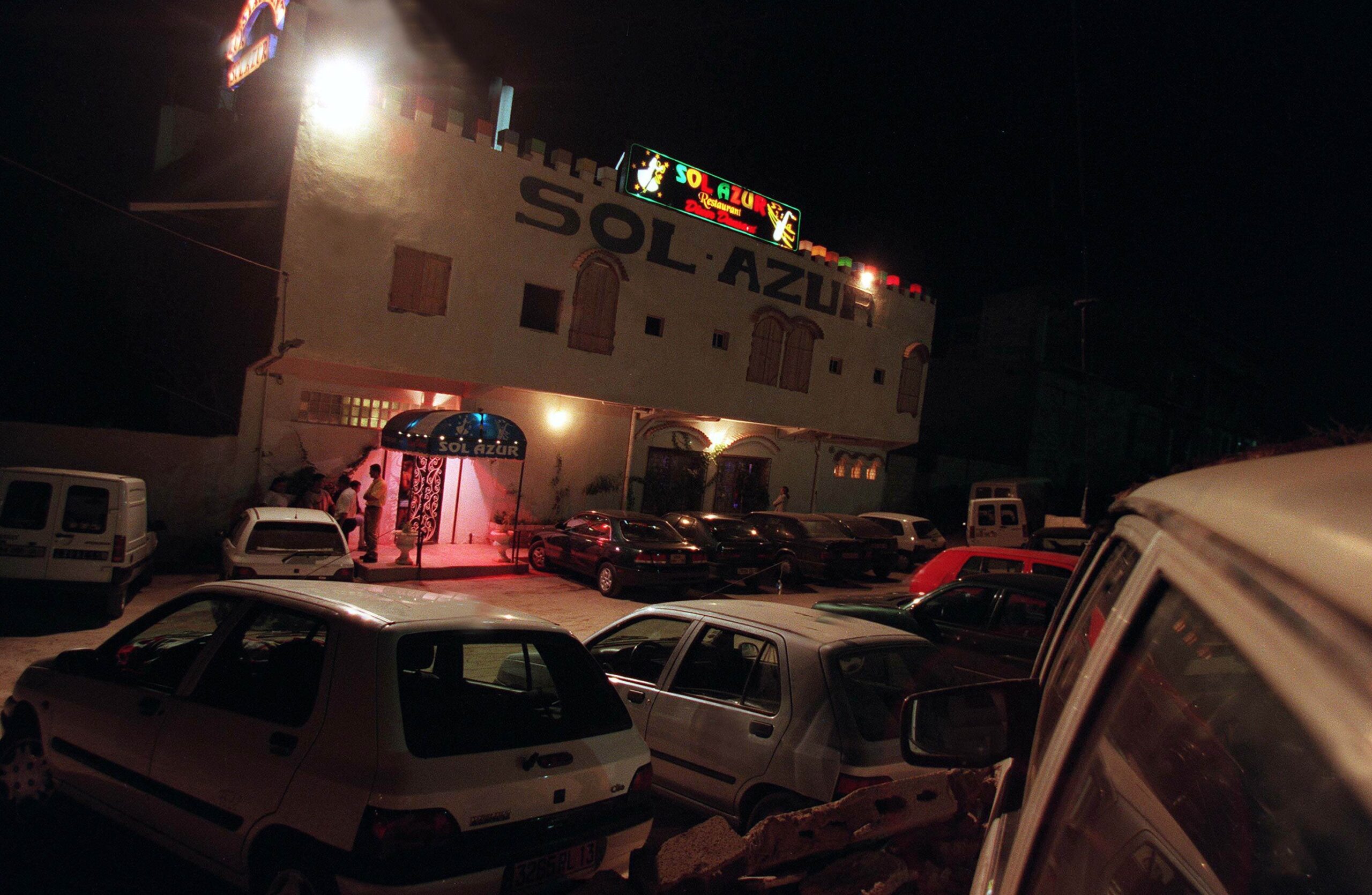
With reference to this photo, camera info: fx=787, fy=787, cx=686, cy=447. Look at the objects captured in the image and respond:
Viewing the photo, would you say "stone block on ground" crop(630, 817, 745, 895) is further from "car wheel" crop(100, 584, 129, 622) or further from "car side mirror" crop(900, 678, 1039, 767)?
"car wheel" crop(100, 584, 129, 622)

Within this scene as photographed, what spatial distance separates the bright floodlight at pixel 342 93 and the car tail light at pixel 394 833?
14853 millimetres

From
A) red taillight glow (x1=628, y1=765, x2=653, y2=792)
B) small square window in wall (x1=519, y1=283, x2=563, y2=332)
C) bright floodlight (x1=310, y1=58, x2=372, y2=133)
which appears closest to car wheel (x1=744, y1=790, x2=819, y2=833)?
red taillight glow (x1=628, y1=765, x2=653, y2=792)

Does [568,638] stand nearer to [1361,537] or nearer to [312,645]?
[312,645]

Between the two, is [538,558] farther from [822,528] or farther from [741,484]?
[741,484]

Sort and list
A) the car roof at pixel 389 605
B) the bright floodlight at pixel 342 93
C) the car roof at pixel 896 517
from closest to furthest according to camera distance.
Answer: the car roof at pixel 389 605 < the bright floodlight at pixel 342 93 < the car roof at pixel 896 517

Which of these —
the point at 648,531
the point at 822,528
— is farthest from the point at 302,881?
the point at 822,528

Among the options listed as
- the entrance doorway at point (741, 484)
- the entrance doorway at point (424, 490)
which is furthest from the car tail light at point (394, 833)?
the entrance doorway at point (741, 484)

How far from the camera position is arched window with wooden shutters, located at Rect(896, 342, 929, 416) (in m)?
27.3

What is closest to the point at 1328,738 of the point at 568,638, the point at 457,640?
the point at 457,640

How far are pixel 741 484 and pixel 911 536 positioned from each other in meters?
5.19

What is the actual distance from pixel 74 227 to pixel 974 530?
2497cm

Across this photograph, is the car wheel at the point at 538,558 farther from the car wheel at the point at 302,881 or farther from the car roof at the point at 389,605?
the car wheel at the point at 302,881

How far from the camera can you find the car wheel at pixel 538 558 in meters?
16.1

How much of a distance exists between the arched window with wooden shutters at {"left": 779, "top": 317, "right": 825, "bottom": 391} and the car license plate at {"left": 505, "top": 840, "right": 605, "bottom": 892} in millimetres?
20435
